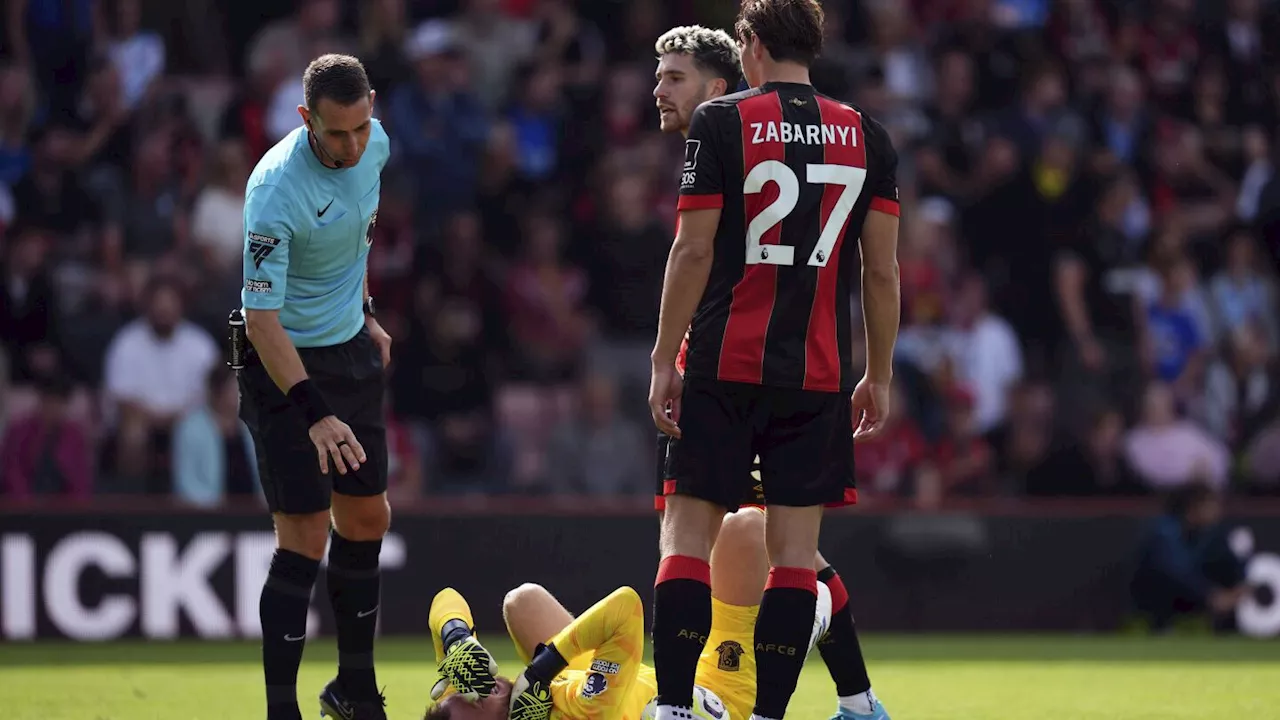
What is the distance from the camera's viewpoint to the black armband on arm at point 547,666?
618 centimetres

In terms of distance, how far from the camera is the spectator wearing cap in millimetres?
13766

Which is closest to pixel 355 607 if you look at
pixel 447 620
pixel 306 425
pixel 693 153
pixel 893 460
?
pixel 447 620

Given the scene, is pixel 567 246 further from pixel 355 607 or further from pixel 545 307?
pixel 355 607

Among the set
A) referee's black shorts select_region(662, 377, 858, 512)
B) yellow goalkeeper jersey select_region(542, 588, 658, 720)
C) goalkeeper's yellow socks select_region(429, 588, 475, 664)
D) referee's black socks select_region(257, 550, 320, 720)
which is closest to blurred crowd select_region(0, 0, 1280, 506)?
goalkeeper's yellow socks select_region(429, 588, 475, 664)

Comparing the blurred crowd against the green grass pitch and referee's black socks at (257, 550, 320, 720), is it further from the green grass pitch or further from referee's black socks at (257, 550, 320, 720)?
referee's black socks at (257, 550, 320, 720)

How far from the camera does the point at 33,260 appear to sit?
12617mm

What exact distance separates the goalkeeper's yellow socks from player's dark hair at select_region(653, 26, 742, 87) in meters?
2.15

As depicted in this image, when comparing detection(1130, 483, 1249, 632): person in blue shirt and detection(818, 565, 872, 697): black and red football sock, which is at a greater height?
detection(818, 565, 872, 697): black and red football sock

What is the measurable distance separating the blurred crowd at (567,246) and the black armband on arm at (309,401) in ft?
19.5

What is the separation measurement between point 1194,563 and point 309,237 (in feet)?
25.3

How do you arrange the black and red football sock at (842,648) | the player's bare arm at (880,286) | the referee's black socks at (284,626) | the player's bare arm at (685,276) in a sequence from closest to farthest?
the player's bare arm at (685,276), the player's bare arm at (880,286), the referee's black socks at (284,626), the black and red football sock at (842,648)

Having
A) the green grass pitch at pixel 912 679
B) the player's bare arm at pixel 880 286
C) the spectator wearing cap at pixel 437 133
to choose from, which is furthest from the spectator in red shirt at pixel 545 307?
the player's bare arm at pixel 880 286

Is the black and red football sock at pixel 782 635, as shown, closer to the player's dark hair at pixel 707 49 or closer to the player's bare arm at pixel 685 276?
the player's bare arm at pixel 685 276

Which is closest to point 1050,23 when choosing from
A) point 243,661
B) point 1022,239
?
point 1022,239
